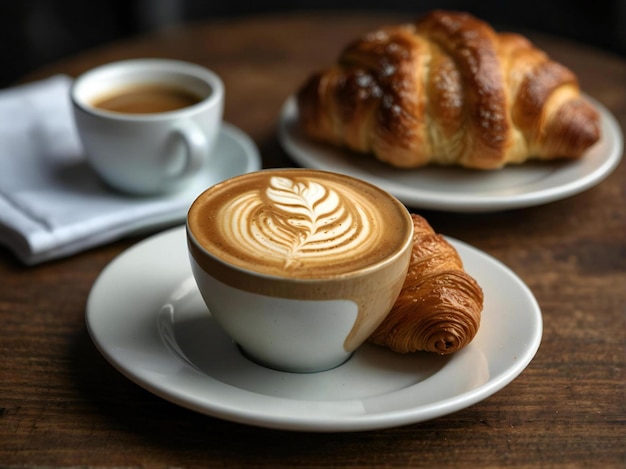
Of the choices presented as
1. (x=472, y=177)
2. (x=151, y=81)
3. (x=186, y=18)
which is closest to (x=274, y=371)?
(x=472, y=177)

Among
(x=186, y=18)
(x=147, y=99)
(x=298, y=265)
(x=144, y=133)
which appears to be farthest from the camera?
(x=186, y=18)

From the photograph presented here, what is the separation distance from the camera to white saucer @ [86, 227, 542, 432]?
708 millimetres

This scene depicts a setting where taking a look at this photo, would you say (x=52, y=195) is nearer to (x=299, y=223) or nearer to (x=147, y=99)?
(x=147, y=99)

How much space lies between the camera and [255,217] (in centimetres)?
80

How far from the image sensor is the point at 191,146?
1.23 m

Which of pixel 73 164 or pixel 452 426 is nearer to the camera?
pixel 452 426

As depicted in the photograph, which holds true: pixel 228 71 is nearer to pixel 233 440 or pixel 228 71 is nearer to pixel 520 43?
pixel 520 43

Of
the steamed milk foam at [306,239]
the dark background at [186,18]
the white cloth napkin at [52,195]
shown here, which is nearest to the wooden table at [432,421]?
the white cloth napkin at [52,195]

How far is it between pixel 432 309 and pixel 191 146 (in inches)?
21.9

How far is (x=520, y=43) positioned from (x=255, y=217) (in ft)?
2.63

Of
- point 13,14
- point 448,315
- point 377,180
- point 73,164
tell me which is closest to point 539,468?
point 448,315

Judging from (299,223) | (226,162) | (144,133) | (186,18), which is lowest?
(186,18)

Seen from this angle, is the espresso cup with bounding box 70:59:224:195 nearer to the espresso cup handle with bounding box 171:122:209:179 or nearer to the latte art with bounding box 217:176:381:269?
the espresso cup handle with bounding box 171:122:209:179

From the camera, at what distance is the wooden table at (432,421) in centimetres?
74
